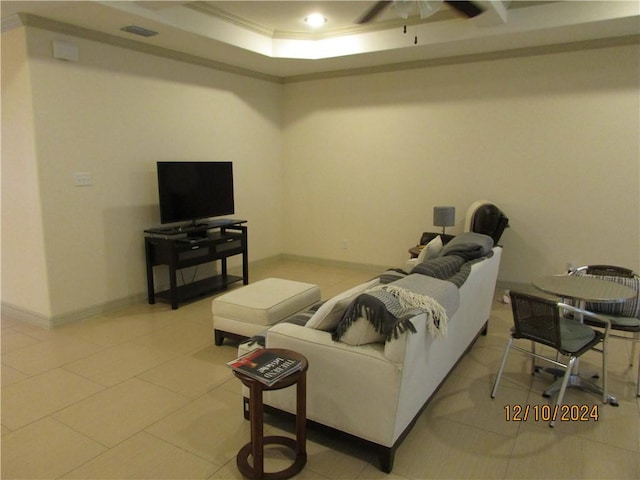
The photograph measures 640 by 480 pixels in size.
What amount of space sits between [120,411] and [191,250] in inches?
86.5

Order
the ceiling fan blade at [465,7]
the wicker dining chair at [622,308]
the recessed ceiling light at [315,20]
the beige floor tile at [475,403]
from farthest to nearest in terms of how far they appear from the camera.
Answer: the recessed ceiling light at [315,20] → the ceiling fan blade at [465,7] → the wicker dining chair at [622,308] → the beige floor tile at [475,403]

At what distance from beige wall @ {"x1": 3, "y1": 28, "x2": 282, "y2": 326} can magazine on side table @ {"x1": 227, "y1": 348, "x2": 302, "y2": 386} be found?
9.19ft

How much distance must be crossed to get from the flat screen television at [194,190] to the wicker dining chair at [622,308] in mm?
3686

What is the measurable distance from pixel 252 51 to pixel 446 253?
10.7 ft

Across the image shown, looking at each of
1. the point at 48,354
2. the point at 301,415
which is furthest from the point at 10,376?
the point at 301,415

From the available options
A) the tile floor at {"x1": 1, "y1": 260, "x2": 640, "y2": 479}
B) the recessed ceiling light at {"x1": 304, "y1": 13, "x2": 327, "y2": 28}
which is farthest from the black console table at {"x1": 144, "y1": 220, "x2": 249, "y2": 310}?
the recessed ceiling light at {"x1": 304, "y1": 13, "x2": 327, "y2": 28}

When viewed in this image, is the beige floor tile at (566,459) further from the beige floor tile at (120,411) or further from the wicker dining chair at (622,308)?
the beige floor tile at (120,411)

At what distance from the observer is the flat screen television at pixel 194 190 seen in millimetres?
4566

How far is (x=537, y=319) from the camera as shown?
2680 millimetres

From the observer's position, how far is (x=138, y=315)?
4395 mm

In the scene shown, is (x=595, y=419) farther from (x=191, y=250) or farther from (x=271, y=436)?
(x=191, y=250)

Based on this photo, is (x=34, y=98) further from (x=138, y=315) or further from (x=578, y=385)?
(x=578, y=385)

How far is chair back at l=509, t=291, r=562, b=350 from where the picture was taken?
258 centimetres
